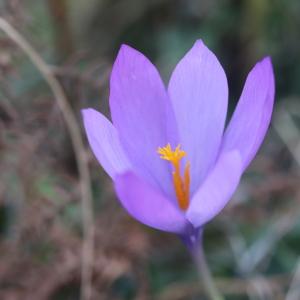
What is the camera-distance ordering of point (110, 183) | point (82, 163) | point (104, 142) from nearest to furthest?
point (104, 142) < point (82, 163) < point (110, 183)

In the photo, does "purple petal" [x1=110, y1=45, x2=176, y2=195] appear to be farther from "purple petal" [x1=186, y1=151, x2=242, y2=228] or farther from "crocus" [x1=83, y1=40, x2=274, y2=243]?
"purple petal" [x1=186, y1=151, x2=242, y2=228]

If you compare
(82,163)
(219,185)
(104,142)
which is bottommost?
(219,185)

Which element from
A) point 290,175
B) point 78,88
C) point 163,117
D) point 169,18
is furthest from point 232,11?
point 163,117

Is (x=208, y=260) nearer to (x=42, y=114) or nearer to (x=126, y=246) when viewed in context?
(x=126, y=246)

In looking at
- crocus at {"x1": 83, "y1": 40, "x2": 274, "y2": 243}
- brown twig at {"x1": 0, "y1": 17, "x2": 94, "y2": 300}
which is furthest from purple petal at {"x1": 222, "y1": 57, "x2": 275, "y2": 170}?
brown twig at {"x1": 0, "y1": 17, "x2": 94, "y2": 300}

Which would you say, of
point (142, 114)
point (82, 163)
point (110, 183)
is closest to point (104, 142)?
point (142, 114)

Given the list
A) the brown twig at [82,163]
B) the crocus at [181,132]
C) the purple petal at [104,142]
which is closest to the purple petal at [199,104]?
the crocus at [181,132]

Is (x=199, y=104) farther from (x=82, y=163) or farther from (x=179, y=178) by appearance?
(x=82, y=163)
